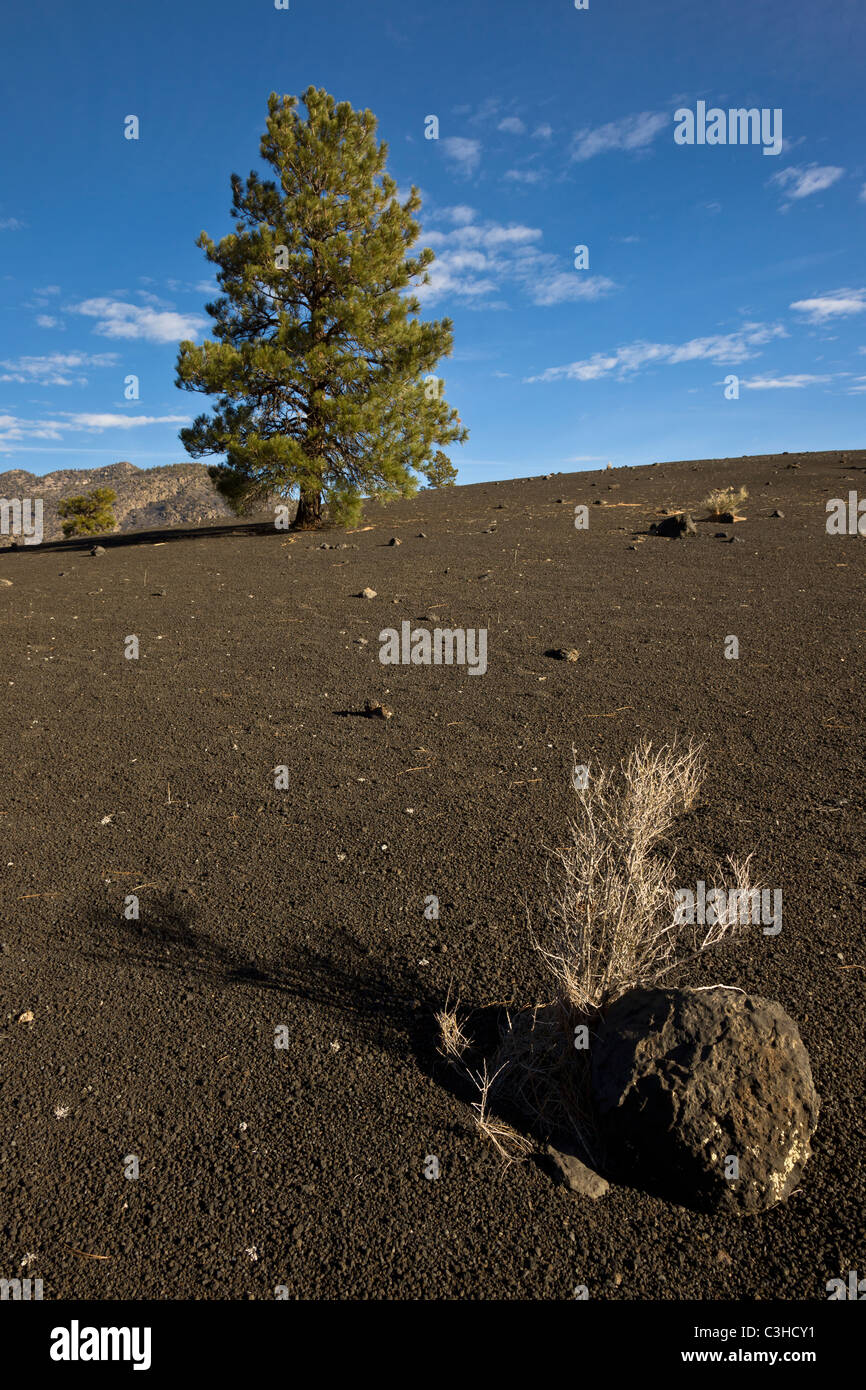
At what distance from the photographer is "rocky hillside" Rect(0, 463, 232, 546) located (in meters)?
47.8

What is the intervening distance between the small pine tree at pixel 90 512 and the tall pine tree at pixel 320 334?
1665 centimetres

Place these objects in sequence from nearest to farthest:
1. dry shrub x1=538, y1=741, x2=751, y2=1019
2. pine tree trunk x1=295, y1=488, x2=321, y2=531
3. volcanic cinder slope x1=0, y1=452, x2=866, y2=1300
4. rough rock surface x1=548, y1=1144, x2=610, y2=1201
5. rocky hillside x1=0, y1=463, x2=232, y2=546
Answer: volcanic cinder slope x1=0, y1=452, x2=866, y2=1300, rough rock surface x1=548, y1=1144, x2=610, y2=1201, dry shrub x1=538, y1=741, x2=751, y2=1019, pine tree trunk x1=295, y1=488, x2=321, y2=531, rocky hillside x1=0, y1=463, x2=232, y2=546

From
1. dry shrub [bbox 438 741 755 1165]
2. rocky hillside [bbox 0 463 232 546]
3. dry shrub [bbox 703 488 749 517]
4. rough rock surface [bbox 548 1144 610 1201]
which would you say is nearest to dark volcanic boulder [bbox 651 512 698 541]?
dry shrub [bbox 703 488 749 517]

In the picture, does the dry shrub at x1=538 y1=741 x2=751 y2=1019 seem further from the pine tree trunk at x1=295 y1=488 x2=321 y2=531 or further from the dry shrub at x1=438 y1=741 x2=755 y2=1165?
the pine tree trunk at x1=295 y1=488 x2=321 y2=531

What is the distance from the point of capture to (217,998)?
2965 millimetres

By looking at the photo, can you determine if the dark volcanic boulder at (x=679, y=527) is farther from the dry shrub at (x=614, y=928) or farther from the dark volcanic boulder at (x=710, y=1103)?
the dark volcanic boulder at (x=710, y=1103)

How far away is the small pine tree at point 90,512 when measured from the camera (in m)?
29.9

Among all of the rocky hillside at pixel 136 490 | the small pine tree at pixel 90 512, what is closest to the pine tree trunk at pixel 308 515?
the small pine tree at pixel 90 512

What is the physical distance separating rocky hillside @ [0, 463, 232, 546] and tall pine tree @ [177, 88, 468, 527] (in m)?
30.6

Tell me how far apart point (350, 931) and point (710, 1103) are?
1.69 meters

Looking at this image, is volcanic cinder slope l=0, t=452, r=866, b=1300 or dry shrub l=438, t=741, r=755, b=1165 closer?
volcanic cinder slope l=0, t=452, r=866, b=1300

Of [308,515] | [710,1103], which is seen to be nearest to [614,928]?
[710,1103]

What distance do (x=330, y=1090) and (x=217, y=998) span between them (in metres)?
0.71
